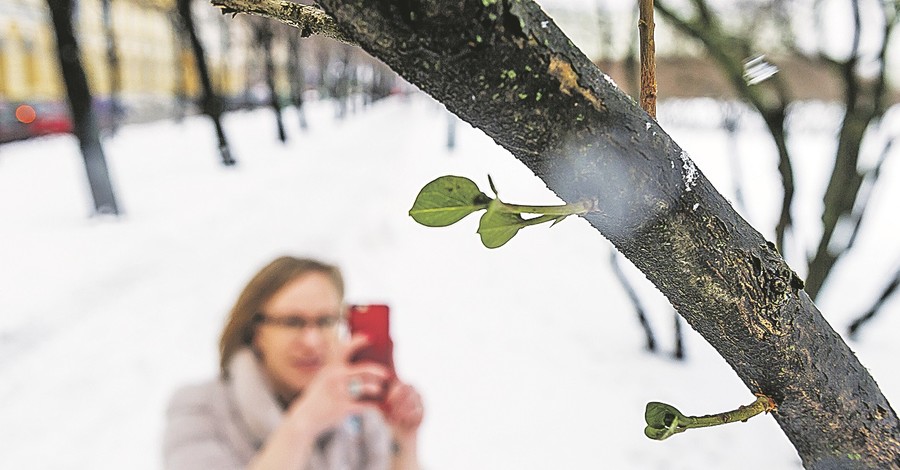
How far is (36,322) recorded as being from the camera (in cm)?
499

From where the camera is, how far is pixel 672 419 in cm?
53

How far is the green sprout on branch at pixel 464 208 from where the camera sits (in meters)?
0.44

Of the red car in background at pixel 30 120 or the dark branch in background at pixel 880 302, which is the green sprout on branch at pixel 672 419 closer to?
the dark branch in background at pixel 880 302

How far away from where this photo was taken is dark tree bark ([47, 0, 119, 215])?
806 cm

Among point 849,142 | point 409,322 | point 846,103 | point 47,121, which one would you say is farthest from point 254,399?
point 47,121

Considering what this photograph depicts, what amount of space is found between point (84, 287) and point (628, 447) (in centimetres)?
455

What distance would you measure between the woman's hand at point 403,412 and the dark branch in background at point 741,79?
2.22 m

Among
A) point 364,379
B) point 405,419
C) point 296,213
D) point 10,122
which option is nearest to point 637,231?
point 364,379

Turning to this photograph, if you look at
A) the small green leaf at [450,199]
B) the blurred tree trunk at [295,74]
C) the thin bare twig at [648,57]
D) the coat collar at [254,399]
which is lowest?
the coat collar at [254,399]

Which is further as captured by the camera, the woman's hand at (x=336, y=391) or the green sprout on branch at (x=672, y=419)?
the woman's hand at (x=336, y=391)

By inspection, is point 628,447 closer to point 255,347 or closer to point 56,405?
point 255,347

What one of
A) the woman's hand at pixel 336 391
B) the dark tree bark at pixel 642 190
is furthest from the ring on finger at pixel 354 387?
the dark tree bark at pixel 642 190

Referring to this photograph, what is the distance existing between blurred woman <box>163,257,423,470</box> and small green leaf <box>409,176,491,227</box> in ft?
6.23

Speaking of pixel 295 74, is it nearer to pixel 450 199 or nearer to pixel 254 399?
pixel 254 399
